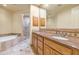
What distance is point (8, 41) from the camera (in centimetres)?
162

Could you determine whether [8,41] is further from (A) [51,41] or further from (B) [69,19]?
(B) [69,19]

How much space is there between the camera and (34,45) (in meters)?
1.68

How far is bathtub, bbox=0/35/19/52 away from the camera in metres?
1.57

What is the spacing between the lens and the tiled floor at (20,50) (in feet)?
5.06

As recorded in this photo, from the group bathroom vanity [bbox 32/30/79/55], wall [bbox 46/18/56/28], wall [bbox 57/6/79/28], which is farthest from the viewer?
wall [bbox 46/18/56/28]

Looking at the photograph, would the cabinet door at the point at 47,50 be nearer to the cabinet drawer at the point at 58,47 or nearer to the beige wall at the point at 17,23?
the cabinet drawer at the point at 58,47

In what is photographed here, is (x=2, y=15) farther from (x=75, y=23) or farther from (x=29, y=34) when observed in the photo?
(x=75, y=23)

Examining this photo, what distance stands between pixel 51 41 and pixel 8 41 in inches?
24.5

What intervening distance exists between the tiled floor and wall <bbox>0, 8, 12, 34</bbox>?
0.82ft

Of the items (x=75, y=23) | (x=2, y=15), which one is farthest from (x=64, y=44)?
(x=2, y=15)

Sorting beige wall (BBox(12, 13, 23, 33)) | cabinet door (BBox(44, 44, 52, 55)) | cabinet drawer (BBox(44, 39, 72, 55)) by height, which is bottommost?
cabinet door (BBox(44, 44, 52, 55))

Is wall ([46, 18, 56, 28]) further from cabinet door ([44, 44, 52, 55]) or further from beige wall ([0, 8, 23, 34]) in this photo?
beige wall ([0, 8, 23, 34])

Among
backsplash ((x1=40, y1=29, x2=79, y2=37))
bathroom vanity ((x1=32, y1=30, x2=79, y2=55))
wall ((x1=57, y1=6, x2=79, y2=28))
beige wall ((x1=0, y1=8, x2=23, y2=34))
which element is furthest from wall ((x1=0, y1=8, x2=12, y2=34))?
wall ((x1=57, y1=6, x2=79, y2=28))
